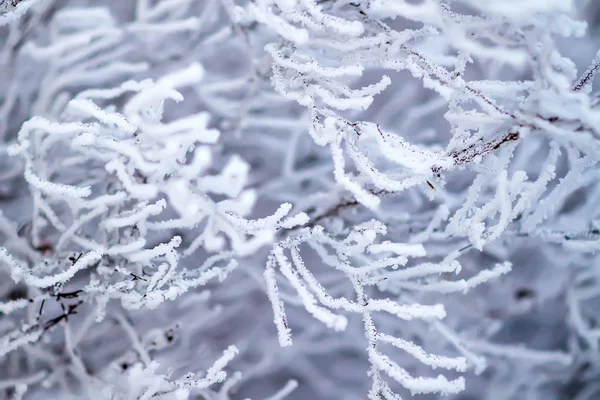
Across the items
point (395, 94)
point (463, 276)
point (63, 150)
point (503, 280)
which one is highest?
point (395, 94)

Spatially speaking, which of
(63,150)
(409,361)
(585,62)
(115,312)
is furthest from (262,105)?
(585,62)

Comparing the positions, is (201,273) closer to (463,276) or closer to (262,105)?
(262,105)

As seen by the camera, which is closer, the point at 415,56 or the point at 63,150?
the point at 415,56

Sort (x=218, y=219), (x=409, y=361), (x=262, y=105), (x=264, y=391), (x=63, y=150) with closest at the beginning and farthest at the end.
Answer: (x=218, y=219)
(x=63, y=150)
(x=262, y=105)
(x=409, y=361)
(x=264, y=391)

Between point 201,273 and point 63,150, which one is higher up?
point 63,150

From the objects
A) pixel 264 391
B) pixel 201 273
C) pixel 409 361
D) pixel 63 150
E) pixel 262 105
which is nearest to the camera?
pixel 201 273

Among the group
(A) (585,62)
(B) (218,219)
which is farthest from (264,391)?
(A) (585,62)
